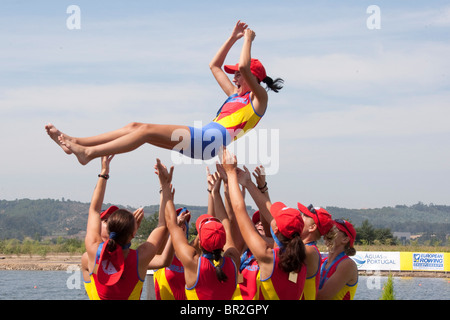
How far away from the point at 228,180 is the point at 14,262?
224 ft

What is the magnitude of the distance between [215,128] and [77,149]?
6.25ft

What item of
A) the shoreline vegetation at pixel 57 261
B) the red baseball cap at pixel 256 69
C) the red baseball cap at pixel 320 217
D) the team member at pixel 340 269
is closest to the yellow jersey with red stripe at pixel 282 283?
the red baseball cap at pixel 320 217

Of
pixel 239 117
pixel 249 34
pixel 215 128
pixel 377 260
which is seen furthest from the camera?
pixel 377 260

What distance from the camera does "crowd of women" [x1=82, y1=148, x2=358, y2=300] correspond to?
6.16 metres

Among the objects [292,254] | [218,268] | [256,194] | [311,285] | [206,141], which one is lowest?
[311,285]

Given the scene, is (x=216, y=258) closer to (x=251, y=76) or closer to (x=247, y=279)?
(x=247, y=279)

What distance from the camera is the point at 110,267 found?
6168mm

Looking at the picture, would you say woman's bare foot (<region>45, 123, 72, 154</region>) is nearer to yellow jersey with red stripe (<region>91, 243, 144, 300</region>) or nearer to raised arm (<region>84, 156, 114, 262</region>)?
raised arm (<region>84, 156, 114, 262</region>)

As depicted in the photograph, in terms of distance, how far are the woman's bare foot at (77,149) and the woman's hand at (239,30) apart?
9.00 ft

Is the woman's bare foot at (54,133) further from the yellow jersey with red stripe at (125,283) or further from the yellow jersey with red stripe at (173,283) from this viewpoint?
the yellow jersey with red stripe at (173,283)

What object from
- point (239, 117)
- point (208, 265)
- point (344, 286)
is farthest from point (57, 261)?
point (208, 265)

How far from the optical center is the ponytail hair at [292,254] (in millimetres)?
6246

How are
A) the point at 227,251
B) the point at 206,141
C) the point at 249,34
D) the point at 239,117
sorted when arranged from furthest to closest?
the point at 239,117, the point at 206,141, the point at 249,34, the point at 227,251
